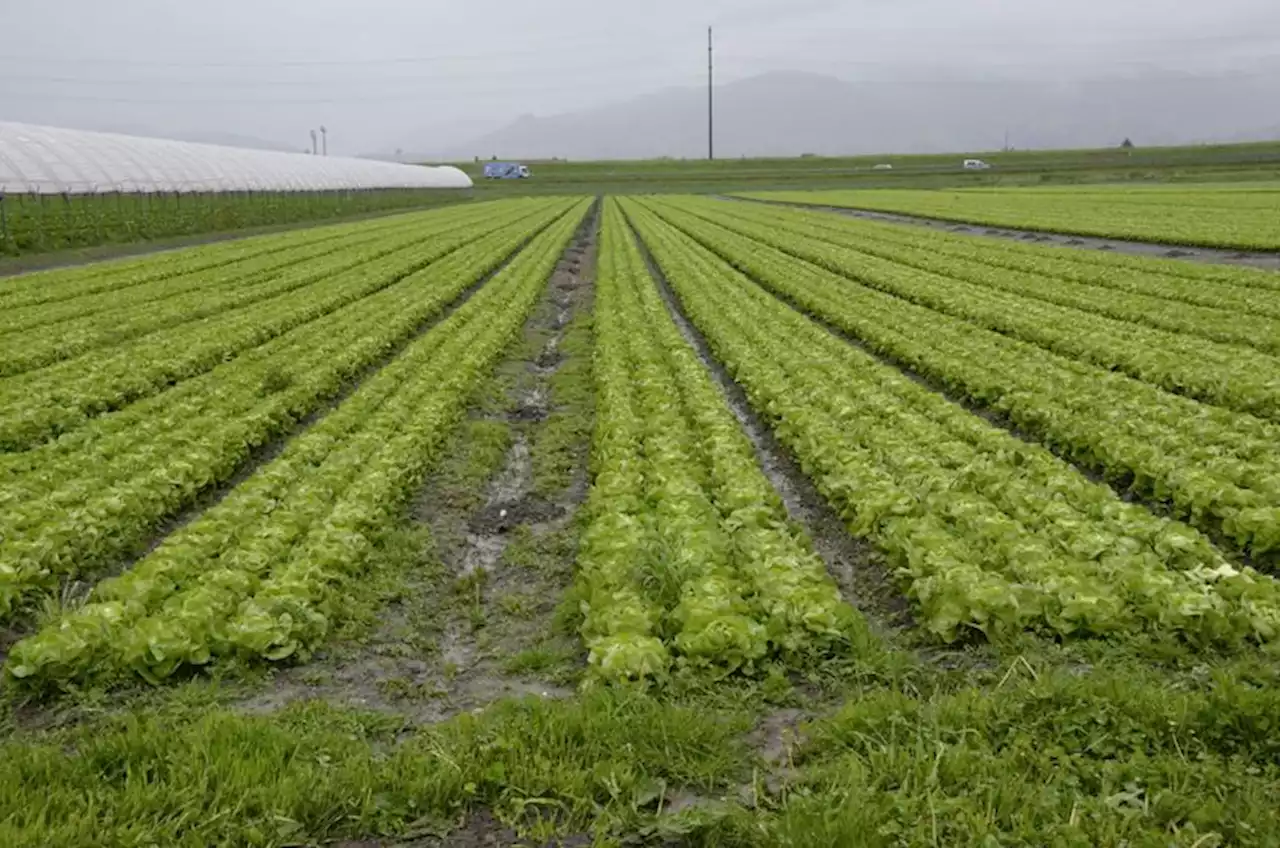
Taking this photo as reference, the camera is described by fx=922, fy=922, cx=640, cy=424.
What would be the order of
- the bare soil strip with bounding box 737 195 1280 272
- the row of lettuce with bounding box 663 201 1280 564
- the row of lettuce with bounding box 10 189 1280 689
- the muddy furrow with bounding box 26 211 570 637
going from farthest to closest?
the bare soil strip with bounding box 737 195 1280 272 → the row of lettuce with bounding box 663 201 1280 564 → the muddy furrow with bounding box 26 211 570 637 → the row of lettuce with bounding box 10 189 1280 689

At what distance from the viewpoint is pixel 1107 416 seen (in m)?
11.3

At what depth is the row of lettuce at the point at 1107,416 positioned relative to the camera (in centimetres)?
869

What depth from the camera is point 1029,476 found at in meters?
9.39

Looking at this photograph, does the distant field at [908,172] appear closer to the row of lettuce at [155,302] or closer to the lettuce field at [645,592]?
the row of lettuce at [155,302]

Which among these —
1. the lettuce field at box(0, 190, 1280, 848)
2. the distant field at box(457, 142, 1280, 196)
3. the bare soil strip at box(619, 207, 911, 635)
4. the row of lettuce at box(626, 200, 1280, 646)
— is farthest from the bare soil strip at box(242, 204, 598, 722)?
the distant field at box(457, 142, 1280, 196)

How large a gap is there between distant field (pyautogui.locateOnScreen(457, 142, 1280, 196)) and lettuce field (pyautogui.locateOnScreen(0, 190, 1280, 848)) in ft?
278

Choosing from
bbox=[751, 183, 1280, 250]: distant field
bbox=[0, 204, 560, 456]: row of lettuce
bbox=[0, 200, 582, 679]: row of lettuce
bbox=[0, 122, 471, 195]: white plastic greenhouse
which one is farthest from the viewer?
bbox=[0, 122, 471, 195]: white plastic greenhouse

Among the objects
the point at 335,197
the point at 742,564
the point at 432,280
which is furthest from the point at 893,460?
the point at 335,197

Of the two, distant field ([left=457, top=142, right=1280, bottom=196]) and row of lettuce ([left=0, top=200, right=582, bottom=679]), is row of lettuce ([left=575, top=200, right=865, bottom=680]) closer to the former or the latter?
row of lettuce ([left=0, top=200, right=582, bottom=679])

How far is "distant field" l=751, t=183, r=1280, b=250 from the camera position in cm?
3195

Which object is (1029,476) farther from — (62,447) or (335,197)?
(335,197)

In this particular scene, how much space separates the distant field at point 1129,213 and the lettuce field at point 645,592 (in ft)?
58.8

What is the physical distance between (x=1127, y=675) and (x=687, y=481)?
15.4ft

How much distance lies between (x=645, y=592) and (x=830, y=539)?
8.92ft
